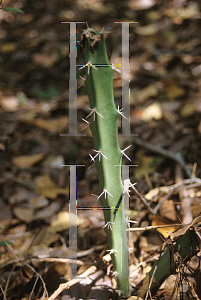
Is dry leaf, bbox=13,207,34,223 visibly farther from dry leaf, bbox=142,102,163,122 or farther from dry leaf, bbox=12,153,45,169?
dry leaf, bbox=142,102,163,122

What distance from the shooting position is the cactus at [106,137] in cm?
40

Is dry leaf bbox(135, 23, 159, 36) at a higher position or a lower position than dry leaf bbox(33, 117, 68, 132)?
higher

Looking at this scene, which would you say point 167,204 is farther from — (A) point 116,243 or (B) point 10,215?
(B) point 10,215

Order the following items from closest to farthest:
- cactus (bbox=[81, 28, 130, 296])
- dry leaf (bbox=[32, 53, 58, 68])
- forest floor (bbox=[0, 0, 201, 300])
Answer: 1. cactus (bbox=[81, 28, 130, 296])
2. forest floor (bbox=[0, 0, 201, 300])
3. dry leaf (bbox=[32, 53, 58, 68])

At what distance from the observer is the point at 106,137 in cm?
43

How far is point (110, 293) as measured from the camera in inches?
21.5

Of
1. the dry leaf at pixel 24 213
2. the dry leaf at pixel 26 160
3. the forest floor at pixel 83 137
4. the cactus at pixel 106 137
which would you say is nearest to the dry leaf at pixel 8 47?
the forest floor at pixel 83 137

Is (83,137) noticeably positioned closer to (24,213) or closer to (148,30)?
(24,213)

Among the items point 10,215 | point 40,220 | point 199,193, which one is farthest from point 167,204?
point 10,215

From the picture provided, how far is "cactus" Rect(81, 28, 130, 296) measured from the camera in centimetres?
40

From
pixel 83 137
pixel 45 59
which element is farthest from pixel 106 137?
pixel 45 59

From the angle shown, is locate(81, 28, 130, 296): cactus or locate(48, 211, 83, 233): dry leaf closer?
locate(81, 28, 130, 296): cactus

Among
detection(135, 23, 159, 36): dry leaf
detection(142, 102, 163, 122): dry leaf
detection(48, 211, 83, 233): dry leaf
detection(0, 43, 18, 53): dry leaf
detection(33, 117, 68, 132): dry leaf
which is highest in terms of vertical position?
detection(135, 23, 159, 36): dry leaf

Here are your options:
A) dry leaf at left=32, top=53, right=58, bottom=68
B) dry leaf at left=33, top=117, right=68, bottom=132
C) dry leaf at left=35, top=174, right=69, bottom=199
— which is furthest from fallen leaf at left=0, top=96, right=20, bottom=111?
dry leaf at left=35, top=174, right=69, bottom=199
